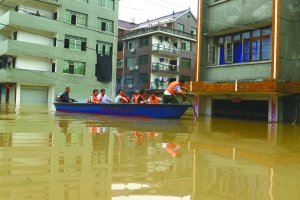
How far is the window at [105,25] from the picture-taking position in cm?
3159

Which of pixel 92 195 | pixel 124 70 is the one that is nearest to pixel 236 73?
pixel 92 195

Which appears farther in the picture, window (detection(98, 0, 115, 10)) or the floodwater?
window (detection(98, 0, 115, 10))

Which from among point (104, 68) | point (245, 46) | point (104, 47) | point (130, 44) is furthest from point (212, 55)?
point (130, 44)

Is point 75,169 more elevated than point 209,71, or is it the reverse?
point 209,71

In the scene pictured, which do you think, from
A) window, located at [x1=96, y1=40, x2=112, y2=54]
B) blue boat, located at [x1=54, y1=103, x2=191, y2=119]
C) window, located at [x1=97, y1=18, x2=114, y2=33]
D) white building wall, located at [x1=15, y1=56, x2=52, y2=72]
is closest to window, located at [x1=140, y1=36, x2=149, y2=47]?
window, located at [x1=97, y1=18, x2=114, y2=33]

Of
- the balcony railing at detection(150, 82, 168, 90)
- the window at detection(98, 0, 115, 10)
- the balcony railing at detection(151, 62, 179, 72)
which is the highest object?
the window at detection(98, 0, 115, 10)

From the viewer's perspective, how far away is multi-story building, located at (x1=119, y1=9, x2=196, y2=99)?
36.8m

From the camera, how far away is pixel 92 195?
2676 millimetres

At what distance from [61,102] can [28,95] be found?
48.6 feet

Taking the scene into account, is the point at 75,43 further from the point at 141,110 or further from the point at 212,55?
the point at 141,110

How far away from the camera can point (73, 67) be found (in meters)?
30.0

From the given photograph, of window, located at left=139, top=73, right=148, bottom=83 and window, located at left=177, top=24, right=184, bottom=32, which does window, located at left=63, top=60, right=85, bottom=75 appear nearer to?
window, located at left=139, top=73, right=148, bottom=83

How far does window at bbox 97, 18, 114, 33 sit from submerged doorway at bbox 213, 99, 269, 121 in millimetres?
19332

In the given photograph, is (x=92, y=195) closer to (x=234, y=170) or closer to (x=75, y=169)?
(x=75, y=169)
